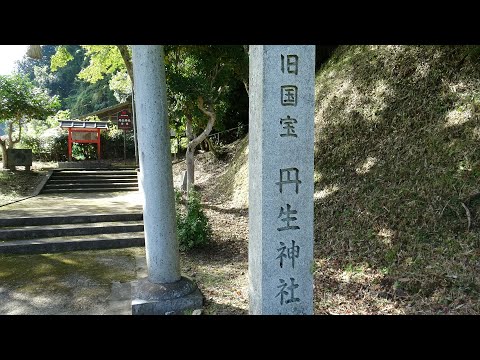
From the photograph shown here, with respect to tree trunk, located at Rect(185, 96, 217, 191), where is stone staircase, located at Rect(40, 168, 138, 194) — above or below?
below

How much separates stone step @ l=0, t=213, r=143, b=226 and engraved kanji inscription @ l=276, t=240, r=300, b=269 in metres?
5.44

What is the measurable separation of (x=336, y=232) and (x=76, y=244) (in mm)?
4720

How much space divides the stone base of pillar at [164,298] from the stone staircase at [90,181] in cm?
933

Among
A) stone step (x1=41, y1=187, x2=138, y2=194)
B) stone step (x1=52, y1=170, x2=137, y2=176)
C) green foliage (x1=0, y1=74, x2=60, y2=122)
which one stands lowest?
stone step (x1=41, y1=187, x2=138, y2=194)

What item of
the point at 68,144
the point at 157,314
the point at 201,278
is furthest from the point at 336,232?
the point at 68,144

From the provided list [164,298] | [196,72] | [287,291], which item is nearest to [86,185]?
[196,72]

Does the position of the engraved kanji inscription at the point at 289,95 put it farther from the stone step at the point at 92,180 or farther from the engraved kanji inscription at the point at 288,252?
the stone step at the point at 92,180

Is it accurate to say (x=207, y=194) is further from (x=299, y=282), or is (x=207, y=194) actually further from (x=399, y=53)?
(x=299, y=282)

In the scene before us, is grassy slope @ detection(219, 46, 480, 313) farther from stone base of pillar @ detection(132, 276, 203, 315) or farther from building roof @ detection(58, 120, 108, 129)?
building roof @ detection(58, 120, 108, 129)

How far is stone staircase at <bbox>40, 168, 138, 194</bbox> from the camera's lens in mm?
12922

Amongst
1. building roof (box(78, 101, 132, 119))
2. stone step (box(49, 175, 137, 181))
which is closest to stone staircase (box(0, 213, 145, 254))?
stone step (box(49, 175, 137, 181))

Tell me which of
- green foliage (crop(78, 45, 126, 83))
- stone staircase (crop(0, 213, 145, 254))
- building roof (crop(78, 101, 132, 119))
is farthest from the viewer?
building roof (crop(78, 101, 132, 119))

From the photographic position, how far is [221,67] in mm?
11125

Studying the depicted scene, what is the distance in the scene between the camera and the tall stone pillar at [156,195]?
161 inches
